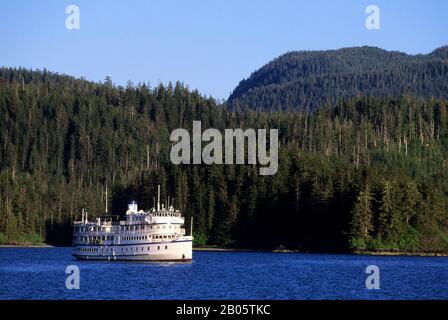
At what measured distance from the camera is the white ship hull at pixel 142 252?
14250 centimetres

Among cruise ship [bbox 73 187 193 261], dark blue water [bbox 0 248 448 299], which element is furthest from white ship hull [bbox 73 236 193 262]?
dark blue water [bbox 0 248 448 299]

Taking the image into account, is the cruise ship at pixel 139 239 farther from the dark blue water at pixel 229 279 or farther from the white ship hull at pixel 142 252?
the dark blue water at pixel 229 279

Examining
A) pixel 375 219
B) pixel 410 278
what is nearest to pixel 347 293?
pixel 410 278

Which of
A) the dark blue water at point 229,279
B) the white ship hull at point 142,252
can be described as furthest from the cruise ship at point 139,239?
the dark blue water at point 229,279

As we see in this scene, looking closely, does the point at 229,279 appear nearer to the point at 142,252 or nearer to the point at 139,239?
the point at 142,252

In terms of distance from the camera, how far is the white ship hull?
142 metres

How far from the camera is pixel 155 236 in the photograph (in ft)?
472

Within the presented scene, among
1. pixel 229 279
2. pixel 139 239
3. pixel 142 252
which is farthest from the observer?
pixel 139 239

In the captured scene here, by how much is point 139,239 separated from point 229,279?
37.8 meters

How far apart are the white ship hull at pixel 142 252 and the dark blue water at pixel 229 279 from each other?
8.35ft

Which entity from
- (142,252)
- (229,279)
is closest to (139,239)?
(142,252)

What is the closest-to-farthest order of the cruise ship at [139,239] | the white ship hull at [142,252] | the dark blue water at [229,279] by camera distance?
the dark blue water at [229,279], the white ship hull at [142,252], the cruise ship at [139,239]

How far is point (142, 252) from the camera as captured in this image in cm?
14562
